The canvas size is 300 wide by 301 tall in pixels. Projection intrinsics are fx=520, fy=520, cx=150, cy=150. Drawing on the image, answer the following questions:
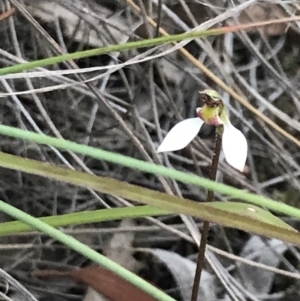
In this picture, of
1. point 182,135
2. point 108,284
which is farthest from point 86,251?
point 108,284

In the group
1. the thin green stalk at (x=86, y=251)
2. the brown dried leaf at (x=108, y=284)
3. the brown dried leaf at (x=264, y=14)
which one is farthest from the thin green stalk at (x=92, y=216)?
the brown dried leaf at (x=264, y=14)

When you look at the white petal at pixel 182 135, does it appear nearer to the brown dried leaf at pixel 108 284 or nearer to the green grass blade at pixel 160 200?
the green grass blade at pixel 160 200

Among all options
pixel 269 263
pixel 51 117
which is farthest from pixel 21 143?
pixel 269 263

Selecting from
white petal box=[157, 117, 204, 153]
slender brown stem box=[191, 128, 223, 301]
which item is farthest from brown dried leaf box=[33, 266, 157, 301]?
white petal box=[157, 117, 204, 153]

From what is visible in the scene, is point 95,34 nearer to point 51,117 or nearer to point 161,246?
point 51,117

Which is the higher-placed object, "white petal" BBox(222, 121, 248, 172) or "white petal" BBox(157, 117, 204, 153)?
"white petal" BBox(157, 117, 204, 153)

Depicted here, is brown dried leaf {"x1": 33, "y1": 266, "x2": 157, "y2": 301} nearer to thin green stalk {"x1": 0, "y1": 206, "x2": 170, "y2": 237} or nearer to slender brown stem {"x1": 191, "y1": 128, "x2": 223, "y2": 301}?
slender brown stem {"x1": 191, "y1": 128, "x2": 223, "y2": 301}

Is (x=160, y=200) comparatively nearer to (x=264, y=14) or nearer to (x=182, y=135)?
(x=182, y=135)
